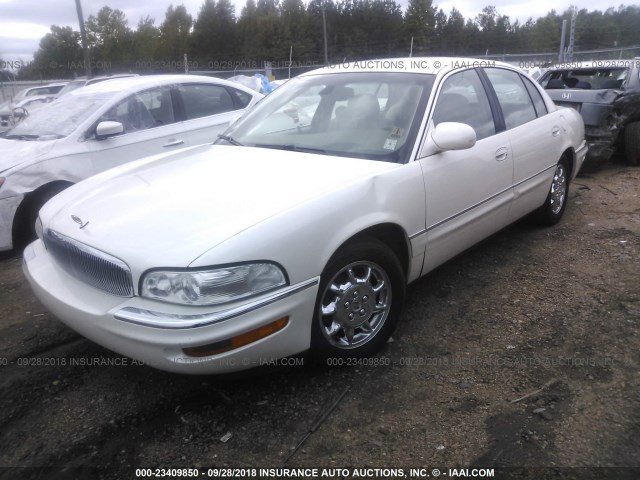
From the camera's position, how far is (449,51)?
35.7 metres

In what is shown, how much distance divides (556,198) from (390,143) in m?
2.46

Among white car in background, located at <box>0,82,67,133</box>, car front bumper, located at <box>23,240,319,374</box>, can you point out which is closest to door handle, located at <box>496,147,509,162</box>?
car front bumper, located at <box>23,240,319,374</box>

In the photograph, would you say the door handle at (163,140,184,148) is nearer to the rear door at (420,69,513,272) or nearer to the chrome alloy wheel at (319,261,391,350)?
the rear door at (420,69,513,272)

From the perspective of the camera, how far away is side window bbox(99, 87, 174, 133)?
5.32m

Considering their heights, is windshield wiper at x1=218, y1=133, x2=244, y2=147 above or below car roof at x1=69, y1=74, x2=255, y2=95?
below

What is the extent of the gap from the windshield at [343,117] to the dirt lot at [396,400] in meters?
1.15

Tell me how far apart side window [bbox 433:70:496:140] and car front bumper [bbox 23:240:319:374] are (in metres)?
1.58

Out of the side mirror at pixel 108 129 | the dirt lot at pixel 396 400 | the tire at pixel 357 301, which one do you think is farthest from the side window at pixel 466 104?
the side mirror at pixel 108 129

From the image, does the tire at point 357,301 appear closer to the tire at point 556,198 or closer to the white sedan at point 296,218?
the white sedan at point 296,218

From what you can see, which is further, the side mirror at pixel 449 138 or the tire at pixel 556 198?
the tire at pixel 556 198

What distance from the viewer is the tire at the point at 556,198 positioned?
463 cm

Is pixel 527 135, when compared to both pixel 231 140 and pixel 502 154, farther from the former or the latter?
pixel 231 140

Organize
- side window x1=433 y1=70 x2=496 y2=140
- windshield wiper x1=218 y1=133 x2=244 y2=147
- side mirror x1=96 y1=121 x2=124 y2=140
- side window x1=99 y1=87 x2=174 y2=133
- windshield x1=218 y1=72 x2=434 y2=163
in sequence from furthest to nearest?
1. side window x1=99 y1=87 x2=174 y2=133
2. side mirror x1=96 y1=121 x2=124 y2=140
3. windshield wiper x1=218 y1=133 x2=244 y2=147
4. side window x1=433 y1=70 x2=496 y2=140
5. windshield x1=218 y1=72 x2=434 y2=163

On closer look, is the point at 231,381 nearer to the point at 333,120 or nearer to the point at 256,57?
the point at 333,120
